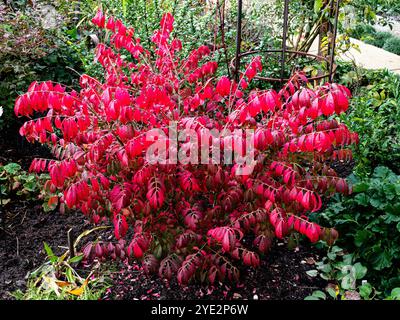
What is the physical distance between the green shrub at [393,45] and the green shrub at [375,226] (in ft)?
23.9

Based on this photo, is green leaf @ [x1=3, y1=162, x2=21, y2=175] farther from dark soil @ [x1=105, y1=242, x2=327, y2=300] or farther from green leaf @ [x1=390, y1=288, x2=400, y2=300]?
green leaf @ [x1=390, y1=288, x2=400, y2=300]

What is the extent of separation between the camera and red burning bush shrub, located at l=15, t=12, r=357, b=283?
208 centimetres

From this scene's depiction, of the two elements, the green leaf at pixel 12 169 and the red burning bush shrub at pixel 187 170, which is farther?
the green leaf at pixel 12 169

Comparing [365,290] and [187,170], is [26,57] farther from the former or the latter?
[365,290]

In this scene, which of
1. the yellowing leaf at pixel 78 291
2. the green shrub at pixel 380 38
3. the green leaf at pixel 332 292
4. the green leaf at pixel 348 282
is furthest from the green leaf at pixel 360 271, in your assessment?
the green shrub at pixel 380 38

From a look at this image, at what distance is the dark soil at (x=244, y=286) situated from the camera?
258 cm

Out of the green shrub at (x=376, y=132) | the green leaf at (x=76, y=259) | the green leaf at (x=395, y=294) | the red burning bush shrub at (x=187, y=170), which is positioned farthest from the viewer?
the green shrub at (x=376, y=132)

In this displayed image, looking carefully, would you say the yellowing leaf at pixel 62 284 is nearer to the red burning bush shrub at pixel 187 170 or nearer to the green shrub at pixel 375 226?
the red burning bush shrub at pixel 187 170

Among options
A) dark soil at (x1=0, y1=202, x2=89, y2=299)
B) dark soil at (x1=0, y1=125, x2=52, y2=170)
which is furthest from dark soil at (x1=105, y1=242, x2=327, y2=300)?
dark soil at (x1=0, y1=125, x2=52, y2=170)

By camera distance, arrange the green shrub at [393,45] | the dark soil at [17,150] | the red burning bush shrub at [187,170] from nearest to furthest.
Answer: the red burning bush shrub at [187,170], the dark soil at [17,150], the green shrub at [393,45]

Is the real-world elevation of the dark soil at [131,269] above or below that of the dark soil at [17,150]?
below

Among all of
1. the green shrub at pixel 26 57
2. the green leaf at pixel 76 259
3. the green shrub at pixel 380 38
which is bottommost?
the green leaf at pixel 76 259

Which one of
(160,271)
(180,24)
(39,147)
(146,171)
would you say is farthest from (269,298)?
(180,24)

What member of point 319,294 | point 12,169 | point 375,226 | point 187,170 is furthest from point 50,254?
point 375,226
